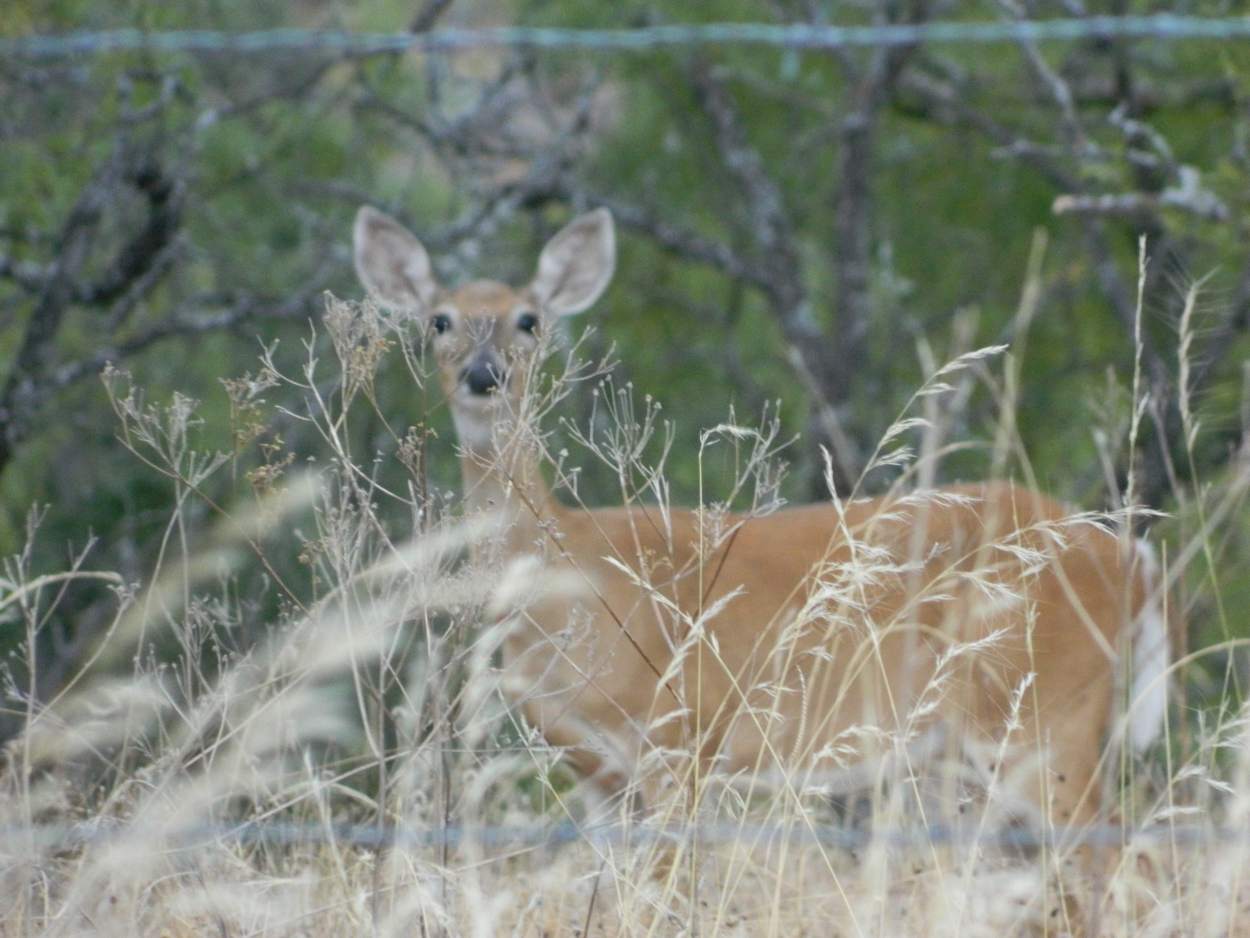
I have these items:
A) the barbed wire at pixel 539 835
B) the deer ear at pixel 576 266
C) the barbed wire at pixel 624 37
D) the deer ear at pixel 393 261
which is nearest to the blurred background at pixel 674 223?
the barbed wire at pixel 624 37

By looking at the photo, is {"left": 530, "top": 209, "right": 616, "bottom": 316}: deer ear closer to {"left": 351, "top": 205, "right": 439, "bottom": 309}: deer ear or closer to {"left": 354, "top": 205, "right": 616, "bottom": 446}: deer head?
{"left": 354, "top": 205, "right": 616, "bottom": 446}: deer head

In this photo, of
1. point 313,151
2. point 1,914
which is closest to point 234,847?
point 1,914

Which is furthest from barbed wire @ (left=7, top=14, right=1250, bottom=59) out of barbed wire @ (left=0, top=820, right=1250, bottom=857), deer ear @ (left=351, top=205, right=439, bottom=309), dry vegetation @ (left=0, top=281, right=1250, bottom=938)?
barbed wire @ (left=0, top=820, right=1250, bottom=857)

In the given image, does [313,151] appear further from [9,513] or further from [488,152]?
[9,513]

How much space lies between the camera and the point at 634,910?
2.94 metres

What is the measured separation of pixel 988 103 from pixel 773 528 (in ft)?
13.9

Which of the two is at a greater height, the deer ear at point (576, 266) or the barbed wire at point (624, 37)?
the barbed wire at point (624, 37)

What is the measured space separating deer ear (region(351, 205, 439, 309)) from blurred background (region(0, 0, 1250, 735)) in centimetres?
33

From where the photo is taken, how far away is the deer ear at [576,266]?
6.71 meters

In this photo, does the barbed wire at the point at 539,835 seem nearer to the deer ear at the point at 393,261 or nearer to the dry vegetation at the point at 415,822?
the dry vegetation at the point at 415,822

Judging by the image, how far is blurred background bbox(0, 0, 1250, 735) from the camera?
21.2 ft

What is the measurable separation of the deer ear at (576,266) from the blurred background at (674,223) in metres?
0.76

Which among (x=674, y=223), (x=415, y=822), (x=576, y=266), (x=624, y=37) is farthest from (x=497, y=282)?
(x=415, y=822)

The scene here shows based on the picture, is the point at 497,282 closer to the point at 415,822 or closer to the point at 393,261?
the point at 393,261
